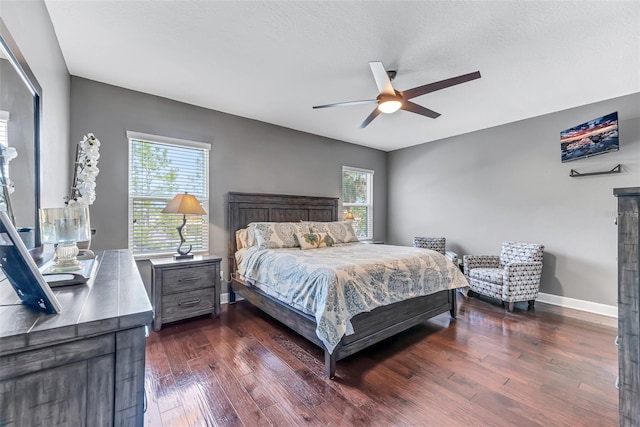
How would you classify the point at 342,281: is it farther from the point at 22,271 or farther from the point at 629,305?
the point at 22,271

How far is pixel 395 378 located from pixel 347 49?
8.79 ft

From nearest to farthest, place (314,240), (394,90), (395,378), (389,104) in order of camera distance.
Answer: (395,378) → (394,90) → (389,104) → (314,240)

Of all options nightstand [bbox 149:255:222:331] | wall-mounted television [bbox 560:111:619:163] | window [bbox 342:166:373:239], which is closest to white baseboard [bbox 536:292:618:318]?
wall-mounted television [bbox 560:111:619:163]

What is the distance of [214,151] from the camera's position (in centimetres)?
375

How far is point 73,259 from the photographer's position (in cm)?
131

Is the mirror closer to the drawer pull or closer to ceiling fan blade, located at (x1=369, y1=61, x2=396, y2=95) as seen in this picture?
the drawer pull

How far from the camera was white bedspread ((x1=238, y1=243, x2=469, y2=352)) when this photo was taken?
6.89ft

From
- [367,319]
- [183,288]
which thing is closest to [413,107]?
[367,319]

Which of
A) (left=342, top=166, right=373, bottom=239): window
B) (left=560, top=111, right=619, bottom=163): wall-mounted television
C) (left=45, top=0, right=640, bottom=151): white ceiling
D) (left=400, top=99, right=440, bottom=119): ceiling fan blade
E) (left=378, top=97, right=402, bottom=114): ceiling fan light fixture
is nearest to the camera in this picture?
(left=45, top=0, right=640, bottom=151): white ceiling

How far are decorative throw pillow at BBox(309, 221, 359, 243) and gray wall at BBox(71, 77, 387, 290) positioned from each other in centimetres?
86

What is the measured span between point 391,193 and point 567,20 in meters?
4.12

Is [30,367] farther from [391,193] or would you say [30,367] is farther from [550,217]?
[391,193]

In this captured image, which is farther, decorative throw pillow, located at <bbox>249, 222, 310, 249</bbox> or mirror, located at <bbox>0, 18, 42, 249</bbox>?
decorative throw pillow, located at <bbox>249, 222, 310, 249</bbox>

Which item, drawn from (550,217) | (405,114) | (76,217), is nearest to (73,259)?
(76,217)
